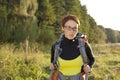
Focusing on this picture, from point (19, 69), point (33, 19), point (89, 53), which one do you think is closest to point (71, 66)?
point (89, 53)

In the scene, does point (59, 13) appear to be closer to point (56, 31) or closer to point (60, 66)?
point (56, 31)

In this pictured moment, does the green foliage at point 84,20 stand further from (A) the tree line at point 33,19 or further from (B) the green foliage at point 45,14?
(B) the green foliage at point 45,14

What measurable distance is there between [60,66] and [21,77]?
5.29 metres

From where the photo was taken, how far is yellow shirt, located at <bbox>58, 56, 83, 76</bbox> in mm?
4941

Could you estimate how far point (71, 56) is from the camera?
499cm

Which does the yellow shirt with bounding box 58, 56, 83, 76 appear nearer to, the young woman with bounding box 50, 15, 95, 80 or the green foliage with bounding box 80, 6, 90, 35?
the young woman with bounding box 50, 15, 95, 80

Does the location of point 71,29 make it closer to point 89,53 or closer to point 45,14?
point 89,53

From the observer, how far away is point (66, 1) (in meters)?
29.8

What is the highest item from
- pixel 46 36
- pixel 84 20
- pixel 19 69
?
pixel 84 20

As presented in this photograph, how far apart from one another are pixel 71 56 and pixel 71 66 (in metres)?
0.13

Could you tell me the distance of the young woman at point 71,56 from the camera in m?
4.94

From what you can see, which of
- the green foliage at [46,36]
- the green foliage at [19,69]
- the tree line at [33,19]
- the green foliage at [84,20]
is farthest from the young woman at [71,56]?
the green foliage at [84,20]

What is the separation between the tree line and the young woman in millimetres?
15766

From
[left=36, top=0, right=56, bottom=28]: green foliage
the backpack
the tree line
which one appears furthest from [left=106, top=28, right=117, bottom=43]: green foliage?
the backpack
